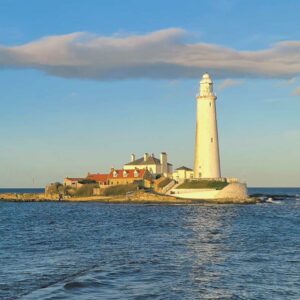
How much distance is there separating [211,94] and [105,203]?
28179 millimetres

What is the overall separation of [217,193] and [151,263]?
6752 cm

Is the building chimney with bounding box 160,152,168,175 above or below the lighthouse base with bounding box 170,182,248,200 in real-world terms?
above

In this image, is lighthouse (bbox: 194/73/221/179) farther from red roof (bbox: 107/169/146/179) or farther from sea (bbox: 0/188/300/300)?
sea (bbox: 0/188/300/300)

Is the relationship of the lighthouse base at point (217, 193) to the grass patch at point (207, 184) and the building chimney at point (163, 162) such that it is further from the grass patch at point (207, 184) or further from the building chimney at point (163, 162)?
the building chimney at point (163, 162)

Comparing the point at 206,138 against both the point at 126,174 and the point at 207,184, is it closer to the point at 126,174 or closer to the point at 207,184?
the point at 207,184

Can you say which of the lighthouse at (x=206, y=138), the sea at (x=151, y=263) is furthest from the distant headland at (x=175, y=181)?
the sea at (x=151, y=263)

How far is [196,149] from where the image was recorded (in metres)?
100

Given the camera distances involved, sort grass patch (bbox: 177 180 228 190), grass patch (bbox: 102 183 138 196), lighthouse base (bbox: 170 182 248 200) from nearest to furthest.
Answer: lighthouse base (bbox: 170 182 248 200) < grass patch (bbox: 177 180 228 190) < grass patch (bbox: 102 183 138 196)

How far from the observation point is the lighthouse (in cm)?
9856

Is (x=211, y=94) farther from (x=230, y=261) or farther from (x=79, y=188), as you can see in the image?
(x=230, y=261)

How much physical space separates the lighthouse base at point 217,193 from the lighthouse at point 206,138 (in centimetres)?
315

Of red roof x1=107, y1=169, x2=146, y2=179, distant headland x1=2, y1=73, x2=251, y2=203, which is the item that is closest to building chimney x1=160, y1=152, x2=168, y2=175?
distant headland x1=2, y1=73, x2=251, y2=203

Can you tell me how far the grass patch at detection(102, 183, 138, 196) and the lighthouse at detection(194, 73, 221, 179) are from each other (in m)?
17.2

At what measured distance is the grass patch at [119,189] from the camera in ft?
372
